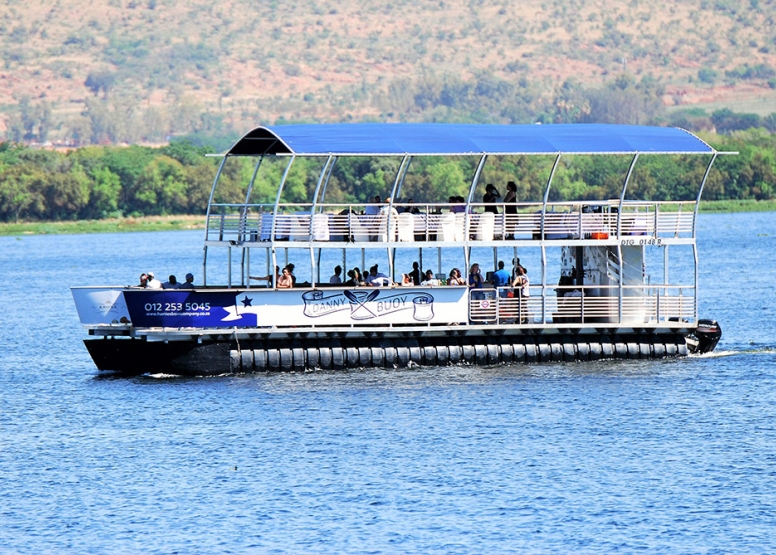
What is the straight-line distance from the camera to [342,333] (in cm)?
3803

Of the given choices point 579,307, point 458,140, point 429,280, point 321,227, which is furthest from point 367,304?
point 579,307

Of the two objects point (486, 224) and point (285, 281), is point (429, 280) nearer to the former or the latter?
point (486, 224)

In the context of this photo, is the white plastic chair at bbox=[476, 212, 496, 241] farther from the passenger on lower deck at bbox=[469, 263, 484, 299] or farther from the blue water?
the blue water

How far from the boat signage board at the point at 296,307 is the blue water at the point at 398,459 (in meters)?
1.45

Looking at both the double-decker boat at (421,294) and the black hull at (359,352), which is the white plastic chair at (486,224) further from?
the black hull at (359,352)

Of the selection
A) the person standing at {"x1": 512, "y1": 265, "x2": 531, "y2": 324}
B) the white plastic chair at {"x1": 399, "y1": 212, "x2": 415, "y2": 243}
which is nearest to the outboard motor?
the person standing at {"x1": 512, "y1": 265, "x2": 531, "y2": 324}

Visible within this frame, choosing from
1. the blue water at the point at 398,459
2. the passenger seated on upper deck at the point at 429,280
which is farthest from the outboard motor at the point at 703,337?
the passenger seated on upper deck at the point at 429,280

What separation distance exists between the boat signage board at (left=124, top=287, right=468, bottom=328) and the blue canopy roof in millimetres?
3625

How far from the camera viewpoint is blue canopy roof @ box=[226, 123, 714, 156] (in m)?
38.5

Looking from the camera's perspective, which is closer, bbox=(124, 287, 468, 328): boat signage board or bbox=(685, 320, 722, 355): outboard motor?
bbox=(124, 287, 468, 328): boat signage board

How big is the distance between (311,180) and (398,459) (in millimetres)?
127171

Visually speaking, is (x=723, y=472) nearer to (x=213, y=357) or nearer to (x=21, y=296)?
(x=213, y=357)

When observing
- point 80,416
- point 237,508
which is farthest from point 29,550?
point 80,416

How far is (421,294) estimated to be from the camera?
38.6 m
